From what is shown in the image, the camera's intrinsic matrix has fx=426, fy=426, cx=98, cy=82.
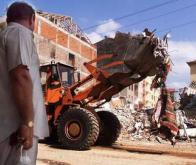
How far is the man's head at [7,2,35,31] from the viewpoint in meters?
2.86

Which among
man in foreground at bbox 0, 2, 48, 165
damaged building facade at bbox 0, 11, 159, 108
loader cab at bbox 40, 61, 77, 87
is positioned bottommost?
man in foreground at bbox 0, 2, 48, 165

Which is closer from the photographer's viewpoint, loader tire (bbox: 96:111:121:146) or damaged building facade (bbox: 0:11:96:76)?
loader tire (bbox: 96:111:121:146)

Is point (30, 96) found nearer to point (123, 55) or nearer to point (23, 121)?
point (23, 121)

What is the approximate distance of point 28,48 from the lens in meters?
2.70

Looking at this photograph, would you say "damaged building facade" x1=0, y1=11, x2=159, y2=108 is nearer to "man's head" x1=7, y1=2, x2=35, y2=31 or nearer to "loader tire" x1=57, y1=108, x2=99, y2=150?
"loader tire" x1=57, y1=108, x2=99, y2=150

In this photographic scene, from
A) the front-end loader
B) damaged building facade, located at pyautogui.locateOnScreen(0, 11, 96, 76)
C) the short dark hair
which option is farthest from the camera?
damaged building facade, located at pyautogui.locateOnScreen(0, 11, 96, 76)

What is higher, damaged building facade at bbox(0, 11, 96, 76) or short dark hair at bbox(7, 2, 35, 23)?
damaged building facade at bbox(0, 11, 96, 76)

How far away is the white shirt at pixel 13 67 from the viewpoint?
2.61 metres

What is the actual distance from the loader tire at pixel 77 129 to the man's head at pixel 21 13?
9.14 metres

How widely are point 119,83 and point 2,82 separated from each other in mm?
10003

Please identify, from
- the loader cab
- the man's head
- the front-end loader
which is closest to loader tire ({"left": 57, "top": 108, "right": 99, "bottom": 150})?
the front-end loader

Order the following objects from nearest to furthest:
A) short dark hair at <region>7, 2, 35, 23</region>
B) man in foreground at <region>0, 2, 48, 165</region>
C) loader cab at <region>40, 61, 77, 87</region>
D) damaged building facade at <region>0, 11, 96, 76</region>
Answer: man in foreground at <region>0, 2, 48, 165</region> → short dark hair at <region>7, 2, 35, 23</region> → loader cab at <region>40, 61, 77, 87</region> → damaged building facade at <region>0, 11, 96, 76</region>

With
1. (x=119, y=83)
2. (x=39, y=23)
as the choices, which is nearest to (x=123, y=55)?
(x=119, y=83)

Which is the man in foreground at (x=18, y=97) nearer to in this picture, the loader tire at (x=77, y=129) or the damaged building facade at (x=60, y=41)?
the loader tire at (x=77, y=129)
